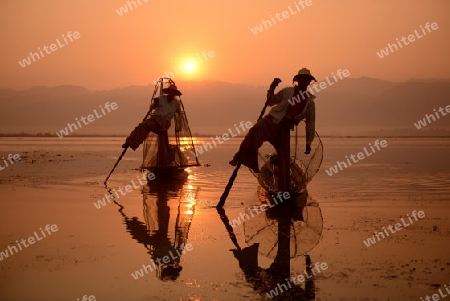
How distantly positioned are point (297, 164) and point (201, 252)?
218 inches

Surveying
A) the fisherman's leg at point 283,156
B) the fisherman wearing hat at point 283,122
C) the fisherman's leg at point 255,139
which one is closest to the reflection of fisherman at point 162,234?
the fisherman's leg at point 255,139

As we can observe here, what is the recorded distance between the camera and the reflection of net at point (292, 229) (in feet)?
27.2

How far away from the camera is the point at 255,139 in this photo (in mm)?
11656

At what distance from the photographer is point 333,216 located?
36.0 ft

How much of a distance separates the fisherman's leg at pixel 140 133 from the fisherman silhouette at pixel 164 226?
1614 millimetres

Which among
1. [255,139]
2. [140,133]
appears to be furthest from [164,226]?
[140,133]

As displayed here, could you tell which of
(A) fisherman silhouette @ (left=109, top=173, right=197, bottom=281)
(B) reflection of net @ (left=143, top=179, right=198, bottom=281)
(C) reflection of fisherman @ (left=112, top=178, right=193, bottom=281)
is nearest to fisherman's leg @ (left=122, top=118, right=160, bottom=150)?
(B) reflection of net @ (left=143, top=179, right=198, bottom=281)

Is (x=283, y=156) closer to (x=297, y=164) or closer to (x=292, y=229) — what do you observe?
(x=297, y=164)

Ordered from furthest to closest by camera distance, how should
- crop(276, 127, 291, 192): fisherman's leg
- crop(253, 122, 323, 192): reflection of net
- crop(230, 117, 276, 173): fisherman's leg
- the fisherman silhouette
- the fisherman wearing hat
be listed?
1. crop(253, 122, 323, 192): reflection of net
2. crop(276, 127, 291, 192): fisherman's leg
3. crop(230, 117, 276, 173): fisherman's leg
4. the fisherman wearing hat
5. the fisherman silhouette

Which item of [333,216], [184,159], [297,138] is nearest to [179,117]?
[184,159]

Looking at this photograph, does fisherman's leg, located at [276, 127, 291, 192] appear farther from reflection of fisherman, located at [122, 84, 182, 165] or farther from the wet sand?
reflection of fisherman, located at [122, 84, 182, 165]

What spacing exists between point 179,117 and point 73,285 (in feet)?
41.4

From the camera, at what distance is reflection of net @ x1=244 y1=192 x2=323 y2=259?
27.2 ft

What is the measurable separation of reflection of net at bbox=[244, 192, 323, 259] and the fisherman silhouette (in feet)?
3.87
